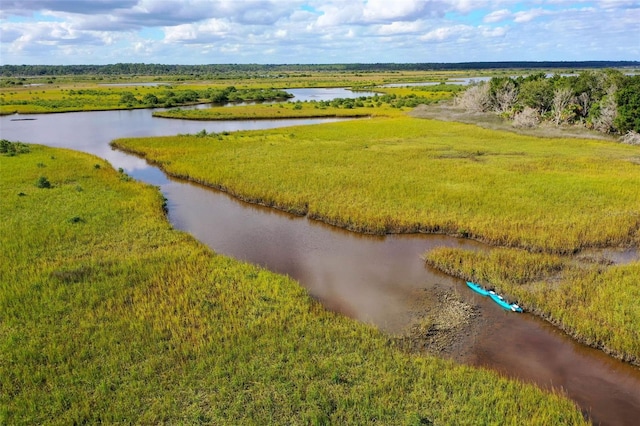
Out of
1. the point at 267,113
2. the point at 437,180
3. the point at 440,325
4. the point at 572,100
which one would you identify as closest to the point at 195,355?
the point at 440,325

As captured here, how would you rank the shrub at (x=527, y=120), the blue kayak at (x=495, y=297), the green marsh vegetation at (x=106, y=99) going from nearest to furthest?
the blue kayak at (x=495, y=297) < the shrub at (x=527, y=120) < the green marsh vegetation at (x=106, y=99)

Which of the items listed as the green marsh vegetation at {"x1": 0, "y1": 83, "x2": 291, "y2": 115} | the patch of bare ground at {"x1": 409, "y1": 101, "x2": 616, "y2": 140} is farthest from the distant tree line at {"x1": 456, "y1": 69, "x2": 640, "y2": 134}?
the green marsh vegetation at {"x1": 0, "y1": 83, "x2": 291, "y2": 115}

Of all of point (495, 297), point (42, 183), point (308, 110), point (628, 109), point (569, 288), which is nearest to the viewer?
point (495, 297)

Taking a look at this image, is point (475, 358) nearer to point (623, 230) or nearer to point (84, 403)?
point (84, 403)

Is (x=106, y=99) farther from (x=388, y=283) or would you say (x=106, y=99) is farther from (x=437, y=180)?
(x=388, y=283)

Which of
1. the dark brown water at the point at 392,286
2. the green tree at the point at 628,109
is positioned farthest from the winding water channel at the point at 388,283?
the green tree at the point at 628,109

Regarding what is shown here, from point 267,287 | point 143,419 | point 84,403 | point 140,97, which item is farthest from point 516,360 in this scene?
point 140,97

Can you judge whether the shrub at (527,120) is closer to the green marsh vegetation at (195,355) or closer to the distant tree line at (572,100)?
the distant tree line at (572,100)
